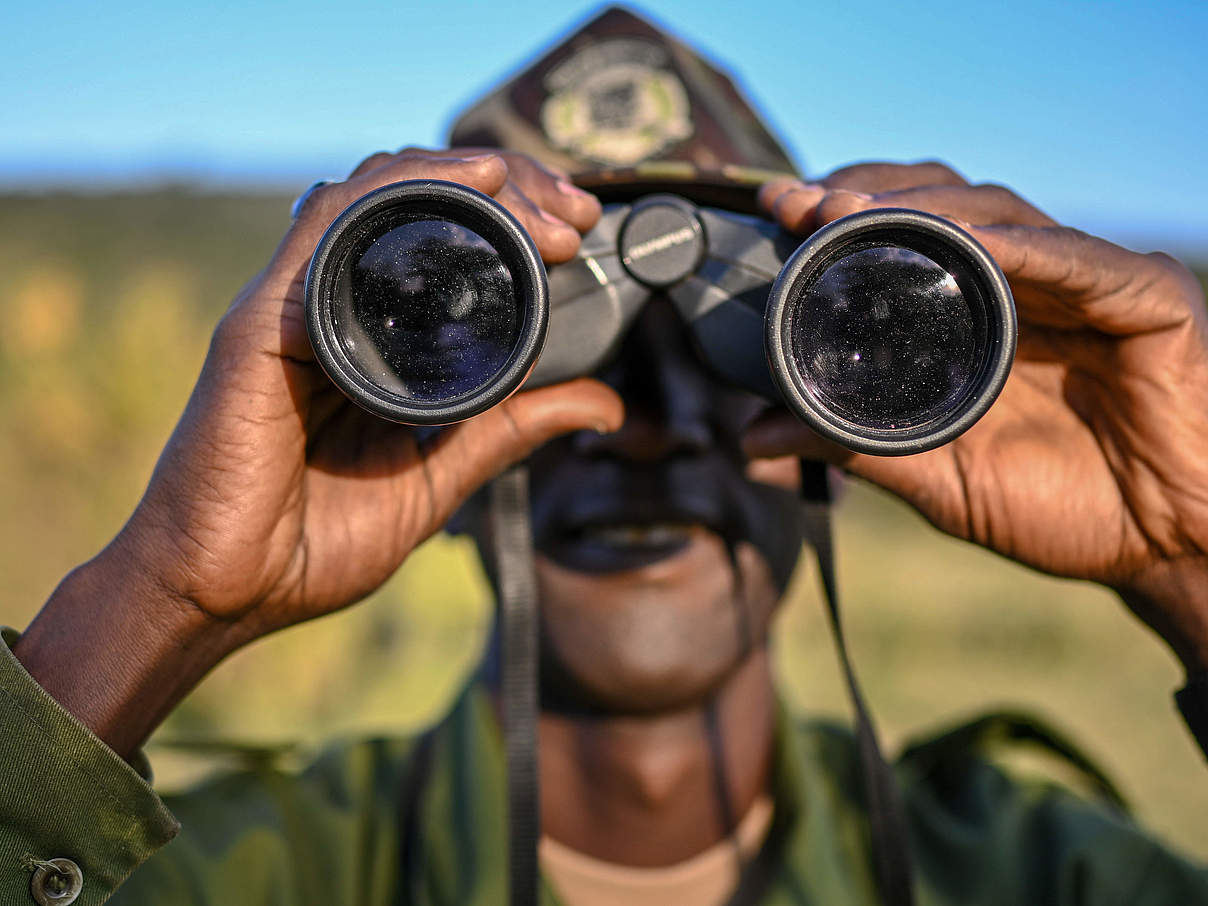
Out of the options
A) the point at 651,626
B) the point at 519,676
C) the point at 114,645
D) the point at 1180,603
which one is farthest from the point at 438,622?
the point at 1180,603

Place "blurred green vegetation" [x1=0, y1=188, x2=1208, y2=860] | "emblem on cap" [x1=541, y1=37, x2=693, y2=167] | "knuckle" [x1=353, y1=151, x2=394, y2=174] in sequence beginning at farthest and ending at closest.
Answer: "blurred green vegetation" [x1=0, y1=188, x2=1208, y2=860] < "emblem on cap" [x1=541, y1=37, x2=693, y2=167] < "knuckle" [x1=353, y1=151, x2=394, y2=174]

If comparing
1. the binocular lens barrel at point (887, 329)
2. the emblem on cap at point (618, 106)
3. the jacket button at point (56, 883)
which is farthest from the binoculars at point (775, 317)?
the emblem on cap at point (618, 106)

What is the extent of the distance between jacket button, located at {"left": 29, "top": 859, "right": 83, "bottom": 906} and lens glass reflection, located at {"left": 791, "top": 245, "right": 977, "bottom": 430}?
37.2 inches

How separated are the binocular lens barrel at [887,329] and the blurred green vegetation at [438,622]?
3.58m

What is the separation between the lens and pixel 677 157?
6.18 ft

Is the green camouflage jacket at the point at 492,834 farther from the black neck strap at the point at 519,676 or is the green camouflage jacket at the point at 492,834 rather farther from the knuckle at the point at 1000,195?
the knuckle at the point at 1000,195

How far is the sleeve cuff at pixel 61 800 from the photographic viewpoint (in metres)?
1.07

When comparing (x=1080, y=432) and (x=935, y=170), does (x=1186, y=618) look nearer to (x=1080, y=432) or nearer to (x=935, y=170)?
(x=1080, y=432)

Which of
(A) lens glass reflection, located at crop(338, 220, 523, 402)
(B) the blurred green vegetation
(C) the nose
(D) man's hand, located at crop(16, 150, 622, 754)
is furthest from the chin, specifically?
(B) the blurred green vegetation

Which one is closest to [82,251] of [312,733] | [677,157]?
[312,733]

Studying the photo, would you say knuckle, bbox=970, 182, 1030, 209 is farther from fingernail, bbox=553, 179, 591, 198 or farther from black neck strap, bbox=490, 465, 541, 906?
black neck strap, bbox=490, 465, 541, 906

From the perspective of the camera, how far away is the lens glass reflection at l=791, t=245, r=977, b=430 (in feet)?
3.61

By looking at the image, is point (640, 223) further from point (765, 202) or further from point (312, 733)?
point (312, 733)

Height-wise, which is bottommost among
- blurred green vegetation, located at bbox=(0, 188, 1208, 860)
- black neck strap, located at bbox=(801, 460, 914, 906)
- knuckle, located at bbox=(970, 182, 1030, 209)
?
blurred green vegetation, located at bbox=(0, 188, 1208, 860)
